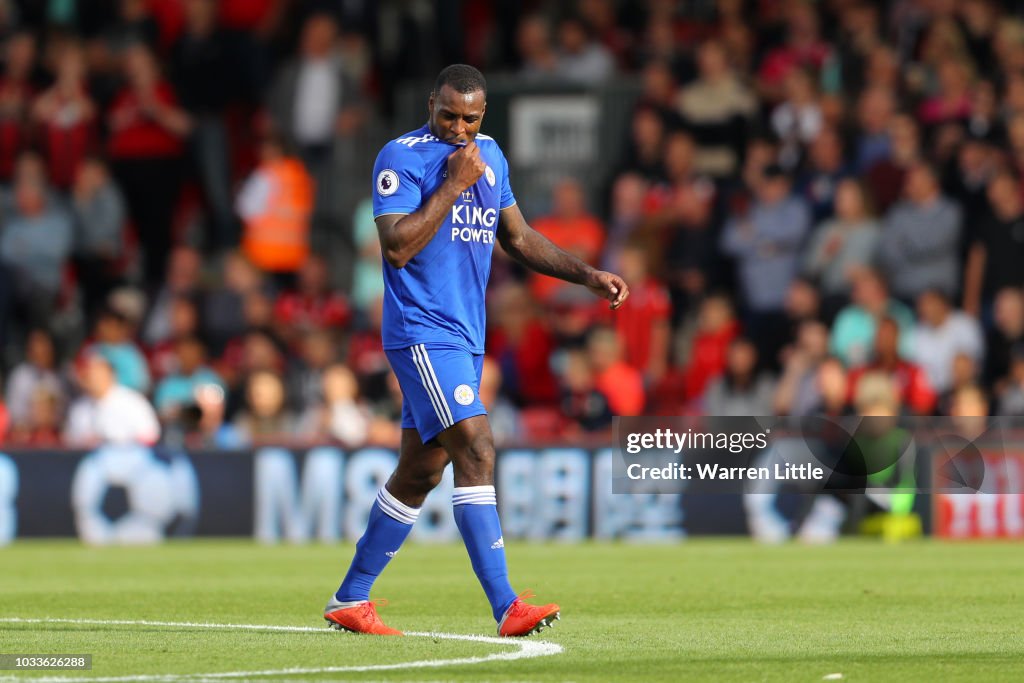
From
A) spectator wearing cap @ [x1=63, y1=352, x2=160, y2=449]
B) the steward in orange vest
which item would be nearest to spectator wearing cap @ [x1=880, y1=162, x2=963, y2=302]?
the steward in orange vest

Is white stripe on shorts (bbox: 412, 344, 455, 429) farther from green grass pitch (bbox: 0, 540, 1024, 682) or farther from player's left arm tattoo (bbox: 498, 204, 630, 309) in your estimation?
green grass pitch (bbox: 0, 540, 1024, 682)

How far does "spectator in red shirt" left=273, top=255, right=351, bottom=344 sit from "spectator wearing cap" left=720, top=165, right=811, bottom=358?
4.26 meters

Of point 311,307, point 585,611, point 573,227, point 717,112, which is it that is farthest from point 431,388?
point 311,307

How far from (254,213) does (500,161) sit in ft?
39.9

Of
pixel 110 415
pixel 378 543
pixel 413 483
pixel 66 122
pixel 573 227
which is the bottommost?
pixel 378 543

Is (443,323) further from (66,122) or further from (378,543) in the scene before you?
(66,122)

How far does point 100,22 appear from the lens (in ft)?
74.5

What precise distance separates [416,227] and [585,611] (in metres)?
2.64

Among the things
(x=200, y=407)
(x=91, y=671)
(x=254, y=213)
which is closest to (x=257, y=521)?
(x=200, y=407)

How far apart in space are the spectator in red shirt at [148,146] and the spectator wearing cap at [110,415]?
3900mm

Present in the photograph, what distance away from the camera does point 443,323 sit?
794 centimetres

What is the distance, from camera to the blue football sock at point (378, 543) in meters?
8.20

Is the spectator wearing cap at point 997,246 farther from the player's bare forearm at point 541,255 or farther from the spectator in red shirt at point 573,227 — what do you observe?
the player's bare forearm at point 541,255

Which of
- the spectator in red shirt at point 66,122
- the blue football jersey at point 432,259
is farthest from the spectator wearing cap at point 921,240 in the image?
the blue football jersey at point 432,259
